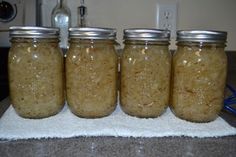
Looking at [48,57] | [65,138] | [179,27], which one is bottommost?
[65,138]

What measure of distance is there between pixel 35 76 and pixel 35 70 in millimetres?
12

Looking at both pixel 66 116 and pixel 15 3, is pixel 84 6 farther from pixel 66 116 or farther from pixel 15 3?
pixel 66 116

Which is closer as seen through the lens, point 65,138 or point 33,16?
point 65,138

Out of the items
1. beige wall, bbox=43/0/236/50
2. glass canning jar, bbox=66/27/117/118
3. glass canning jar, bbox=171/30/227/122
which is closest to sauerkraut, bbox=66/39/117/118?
glass canning jar, bbox=66/27/117/118

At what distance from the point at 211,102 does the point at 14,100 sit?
415mm

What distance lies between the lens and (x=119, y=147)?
424mm

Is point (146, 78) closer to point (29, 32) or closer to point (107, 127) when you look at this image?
point (107, 127)

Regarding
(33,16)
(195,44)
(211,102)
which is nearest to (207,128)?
(211,102)

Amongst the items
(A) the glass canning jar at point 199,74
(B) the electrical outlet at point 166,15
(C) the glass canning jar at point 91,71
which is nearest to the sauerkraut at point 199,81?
(A) the glass canning jar at point 199,74

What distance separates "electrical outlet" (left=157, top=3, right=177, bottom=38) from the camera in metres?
1.07

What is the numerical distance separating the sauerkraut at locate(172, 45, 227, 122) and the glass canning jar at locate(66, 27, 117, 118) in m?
0.14

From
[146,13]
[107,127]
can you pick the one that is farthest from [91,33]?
[146,13]

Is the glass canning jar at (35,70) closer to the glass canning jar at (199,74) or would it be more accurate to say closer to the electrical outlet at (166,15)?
the glass canning jar at (199,74)

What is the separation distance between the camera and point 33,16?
3.28 ft
